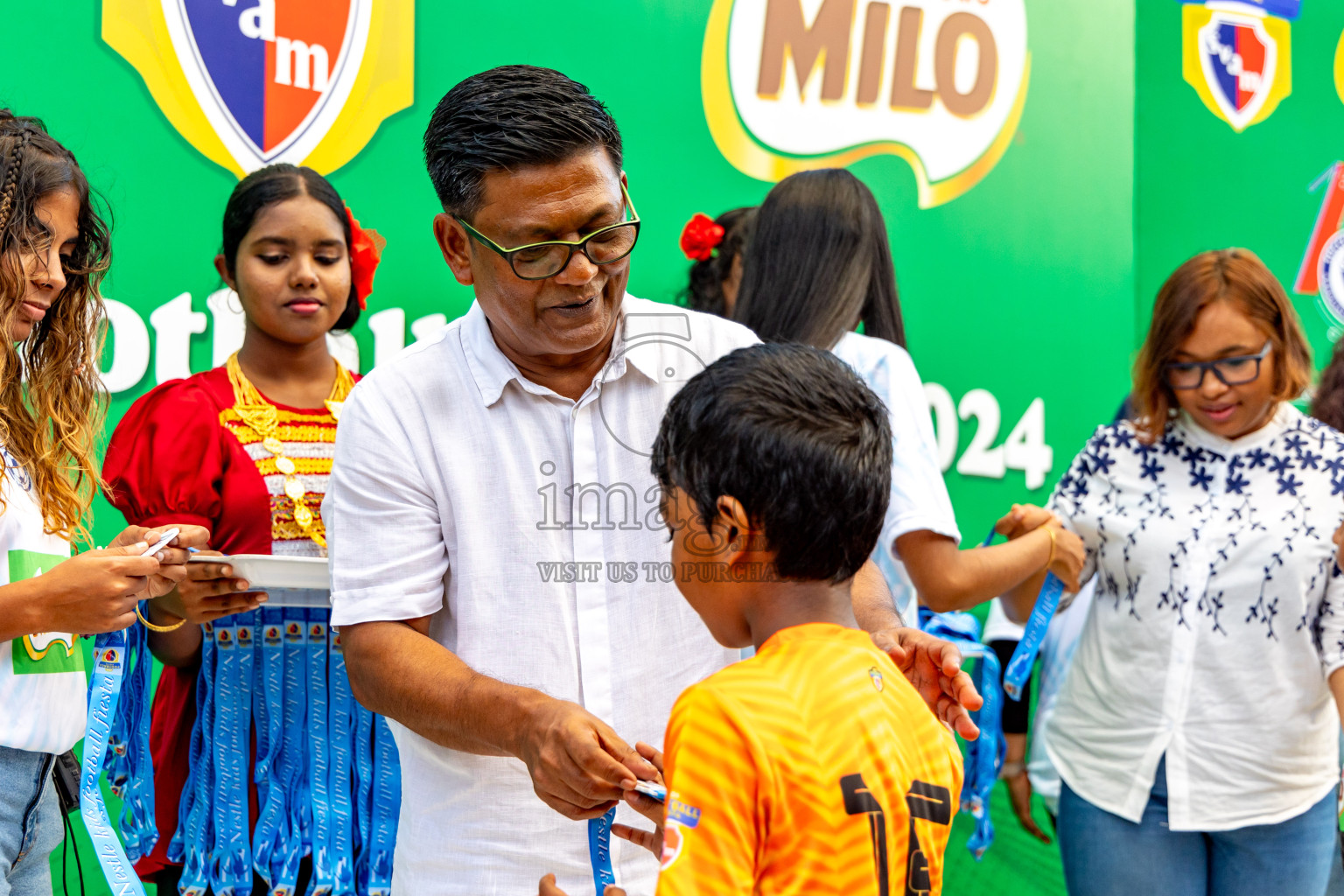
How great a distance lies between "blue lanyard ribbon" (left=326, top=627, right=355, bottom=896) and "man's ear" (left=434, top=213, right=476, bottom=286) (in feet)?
3.04

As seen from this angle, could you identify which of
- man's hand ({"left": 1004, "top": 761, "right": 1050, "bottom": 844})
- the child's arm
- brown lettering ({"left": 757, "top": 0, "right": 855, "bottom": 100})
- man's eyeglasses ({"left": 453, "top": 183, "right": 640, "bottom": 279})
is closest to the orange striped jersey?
the child's arm

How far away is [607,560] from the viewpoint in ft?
5.56

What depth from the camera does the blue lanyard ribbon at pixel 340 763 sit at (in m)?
2.40

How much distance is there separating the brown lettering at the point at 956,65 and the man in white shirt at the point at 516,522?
102 inches

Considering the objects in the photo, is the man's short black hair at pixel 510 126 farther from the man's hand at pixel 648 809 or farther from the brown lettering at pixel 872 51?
the brown lettering at pixel 872 51

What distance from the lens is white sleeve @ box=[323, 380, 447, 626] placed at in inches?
64.7

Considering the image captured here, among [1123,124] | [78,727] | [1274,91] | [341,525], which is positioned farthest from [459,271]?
[1274,91]

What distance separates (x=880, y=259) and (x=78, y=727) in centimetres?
182

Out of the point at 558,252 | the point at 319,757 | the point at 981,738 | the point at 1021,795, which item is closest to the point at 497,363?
the point at 558,252

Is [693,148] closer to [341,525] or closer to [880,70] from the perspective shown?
[880,70]

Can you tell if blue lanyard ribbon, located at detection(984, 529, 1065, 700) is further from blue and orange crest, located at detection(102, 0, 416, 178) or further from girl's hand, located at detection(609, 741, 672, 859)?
blue and orange crest, located at detection(102, 0, 416, 178)

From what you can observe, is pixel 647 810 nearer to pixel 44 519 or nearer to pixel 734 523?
pixel 734 523

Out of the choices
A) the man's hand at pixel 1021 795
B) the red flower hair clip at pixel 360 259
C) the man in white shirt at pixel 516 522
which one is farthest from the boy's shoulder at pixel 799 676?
the man's hand at pixel 1021 795

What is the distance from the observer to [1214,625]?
8.60 ft
